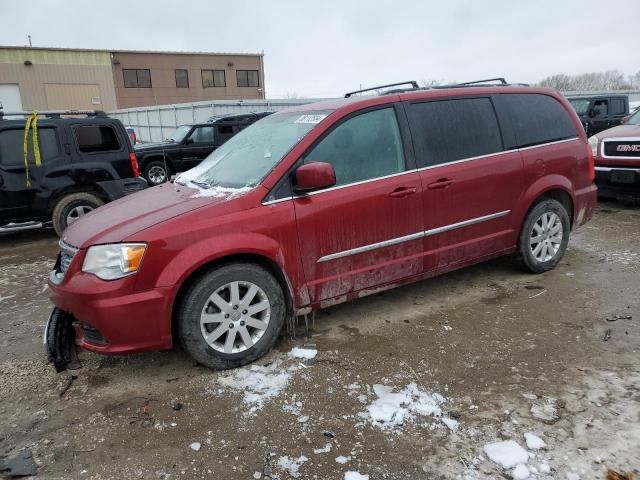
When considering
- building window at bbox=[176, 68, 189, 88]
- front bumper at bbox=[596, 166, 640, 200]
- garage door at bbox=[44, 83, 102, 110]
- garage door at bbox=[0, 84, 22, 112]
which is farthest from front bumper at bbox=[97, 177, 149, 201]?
building window at bbox=[176, 68, 189, 88]

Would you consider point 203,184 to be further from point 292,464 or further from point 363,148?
point 292,464

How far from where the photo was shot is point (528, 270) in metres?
4.86

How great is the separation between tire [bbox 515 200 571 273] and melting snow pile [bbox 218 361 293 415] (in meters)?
2.71

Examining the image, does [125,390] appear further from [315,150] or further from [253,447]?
[315,150]

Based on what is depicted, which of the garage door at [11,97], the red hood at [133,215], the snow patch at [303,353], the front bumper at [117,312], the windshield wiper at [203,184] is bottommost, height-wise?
the snow patch at [303,353]

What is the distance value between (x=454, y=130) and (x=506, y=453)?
8.71 feet

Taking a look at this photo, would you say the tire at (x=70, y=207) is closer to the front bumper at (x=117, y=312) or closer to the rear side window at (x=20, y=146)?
the rear side window at (x=20, y=146)

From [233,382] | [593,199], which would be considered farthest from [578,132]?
[233,382]

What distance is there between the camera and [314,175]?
3.29 m

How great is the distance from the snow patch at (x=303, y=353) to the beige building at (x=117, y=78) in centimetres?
4004

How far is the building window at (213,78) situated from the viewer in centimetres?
4391

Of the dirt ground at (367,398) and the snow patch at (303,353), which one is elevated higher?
the snow patch at (303,353)

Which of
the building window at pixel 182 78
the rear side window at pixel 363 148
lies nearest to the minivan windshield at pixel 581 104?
the rear side window at pixel 363 148

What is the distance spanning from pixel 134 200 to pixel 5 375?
1527mm
